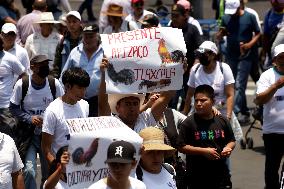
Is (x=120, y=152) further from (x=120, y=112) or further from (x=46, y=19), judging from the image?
(x=46, y=19)

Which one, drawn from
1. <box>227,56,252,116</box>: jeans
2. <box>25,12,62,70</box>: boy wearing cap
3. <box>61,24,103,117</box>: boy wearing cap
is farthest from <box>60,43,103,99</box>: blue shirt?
<box>227,56,252,116</box>: jeans

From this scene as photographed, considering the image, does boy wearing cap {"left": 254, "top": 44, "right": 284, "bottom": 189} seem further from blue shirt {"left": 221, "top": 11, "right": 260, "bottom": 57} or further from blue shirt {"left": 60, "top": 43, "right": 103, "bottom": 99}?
blue shirt {"left": 221, "top": 11, "right": 260, "bottom": 57}

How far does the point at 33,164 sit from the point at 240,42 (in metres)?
6.15

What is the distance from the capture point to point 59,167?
815 cm

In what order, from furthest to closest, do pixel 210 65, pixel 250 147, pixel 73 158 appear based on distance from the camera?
1. pixel 250 147
2. pixel 210 65
3. pixel 73 158

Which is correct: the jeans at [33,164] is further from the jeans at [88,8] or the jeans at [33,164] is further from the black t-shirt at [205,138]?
the jeans at [88,8]

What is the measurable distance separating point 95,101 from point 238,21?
4.73 meters

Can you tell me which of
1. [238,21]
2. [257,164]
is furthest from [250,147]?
[238,21]

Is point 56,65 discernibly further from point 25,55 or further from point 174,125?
point 174,125

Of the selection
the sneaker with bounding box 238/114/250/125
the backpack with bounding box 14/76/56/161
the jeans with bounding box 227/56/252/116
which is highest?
the backpack with bounding box 14/76/56/161

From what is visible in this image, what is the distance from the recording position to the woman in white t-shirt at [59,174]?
7.95m

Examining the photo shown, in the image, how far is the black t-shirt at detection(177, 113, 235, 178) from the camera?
33.0 feet

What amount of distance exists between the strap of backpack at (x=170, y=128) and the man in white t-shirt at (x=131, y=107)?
1.21ft

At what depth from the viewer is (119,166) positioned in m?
7.12
